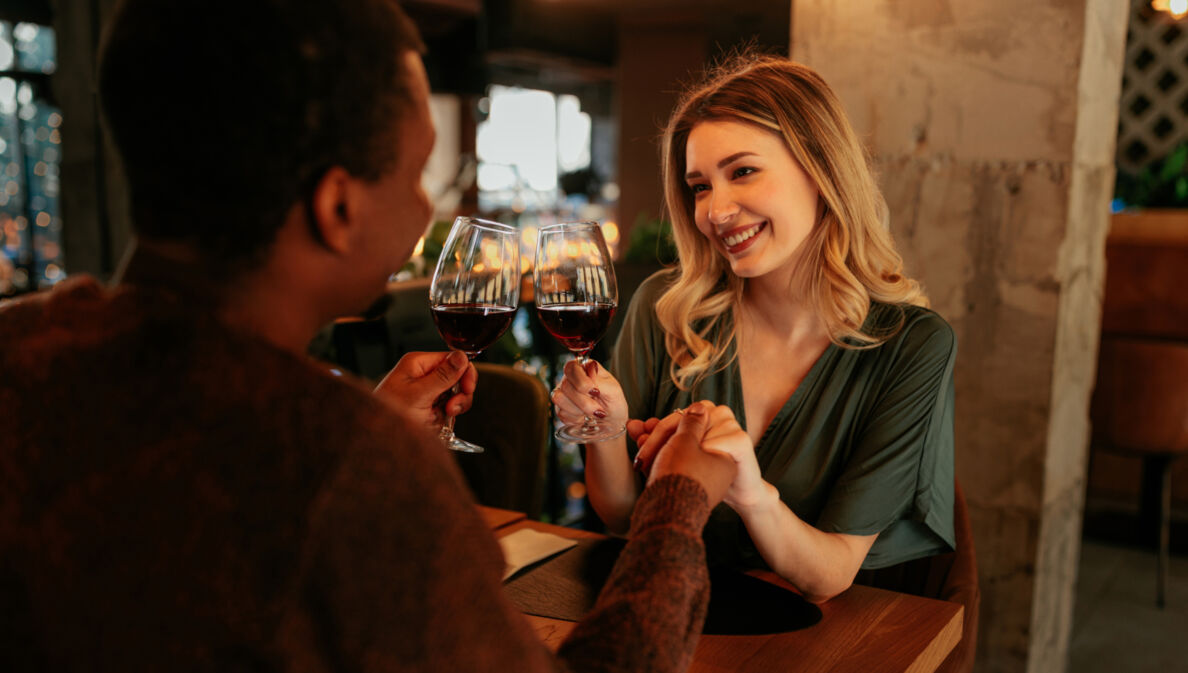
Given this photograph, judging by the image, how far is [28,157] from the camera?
21.6 ft

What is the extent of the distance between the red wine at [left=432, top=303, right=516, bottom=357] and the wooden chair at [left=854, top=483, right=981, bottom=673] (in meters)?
0.75

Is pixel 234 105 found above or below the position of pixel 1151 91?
below

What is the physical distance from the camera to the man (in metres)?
0.51

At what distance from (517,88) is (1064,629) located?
11163 millimetres

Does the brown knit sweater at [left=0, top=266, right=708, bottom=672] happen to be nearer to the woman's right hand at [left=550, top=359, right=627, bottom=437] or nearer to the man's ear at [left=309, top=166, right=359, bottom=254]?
the man's ear at [left=309, top=166, right=359, bottom=254]

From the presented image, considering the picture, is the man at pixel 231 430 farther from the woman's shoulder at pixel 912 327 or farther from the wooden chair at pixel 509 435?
the wooden chair at pixel 509 435

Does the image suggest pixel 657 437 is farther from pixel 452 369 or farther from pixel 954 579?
pixel 954 579

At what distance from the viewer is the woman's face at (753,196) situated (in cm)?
158

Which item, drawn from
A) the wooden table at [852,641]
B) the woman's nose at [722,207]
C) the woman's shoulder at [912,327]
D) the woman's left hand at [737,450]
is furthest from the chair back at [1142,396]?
the woman's left hand at [737,450]

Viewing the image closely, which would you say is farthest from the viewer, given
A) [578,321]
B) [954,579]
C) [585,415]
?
[954,579]

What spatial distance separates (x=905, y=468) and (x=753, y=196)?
504 mm

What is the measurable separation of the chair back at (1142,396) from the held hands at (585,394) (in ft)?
9.36

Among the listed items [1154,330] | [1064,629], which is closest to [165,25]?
[1064,629]

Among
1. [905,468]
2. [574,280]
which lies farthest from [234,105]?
[905,468]
